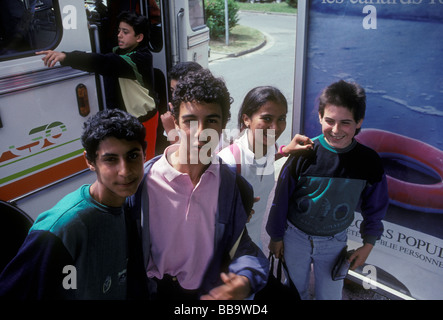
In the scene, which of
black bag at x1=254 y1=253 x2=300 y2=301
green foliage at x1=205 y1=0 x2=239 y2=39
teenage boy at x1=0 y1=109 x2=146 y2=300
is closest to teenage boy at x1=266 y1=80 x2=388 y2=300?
black bag at x1=254 y1=253 x2=300 y2=301

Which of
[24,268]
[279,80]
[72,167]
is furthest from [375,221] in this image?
[279,80]

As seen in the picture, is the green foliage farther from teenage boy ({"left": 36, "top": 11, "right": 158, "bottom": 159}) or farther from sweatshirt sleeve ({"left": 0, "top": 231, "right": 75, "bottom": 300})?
sweatshirt sleeve ({"left": 0, "top": 231, "right": 75, "bottom": 300})

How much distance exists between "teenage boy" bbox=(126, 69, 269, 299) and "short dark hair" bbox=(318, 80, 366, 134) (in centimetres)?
64

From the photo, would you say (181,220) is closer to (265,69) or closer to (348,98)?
(348,98)

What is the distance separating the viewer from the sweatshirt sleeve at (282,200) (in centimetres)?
206

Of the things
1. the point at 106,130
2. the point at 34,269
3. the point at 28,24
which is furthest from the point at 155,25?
the point at 34,269

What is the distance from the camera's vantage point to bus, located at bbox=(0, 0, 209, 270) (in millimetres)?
2373

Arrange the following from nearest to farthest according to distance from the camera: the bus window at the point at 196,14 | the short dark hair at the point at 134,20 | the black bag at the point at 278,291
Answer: the black bag at the point at 278,291 → the short dark hair at the point at 134,20 → the bus window at the point at 196,14

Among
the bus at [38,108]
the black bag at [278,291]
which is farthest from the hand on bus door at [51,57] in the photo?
the black bag at [278,291]

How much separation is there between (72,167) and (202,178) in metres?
1.61

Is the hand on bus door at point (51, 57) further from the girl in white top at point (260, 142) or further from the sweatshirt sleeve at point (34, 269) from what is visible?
the sweatshirt sleeve at point (34, 269)

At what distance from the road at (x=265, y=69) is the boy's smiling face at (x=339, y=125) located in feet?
13.6

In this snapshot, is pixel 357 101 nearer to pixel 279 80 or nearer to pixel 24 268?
pixel 24 268
